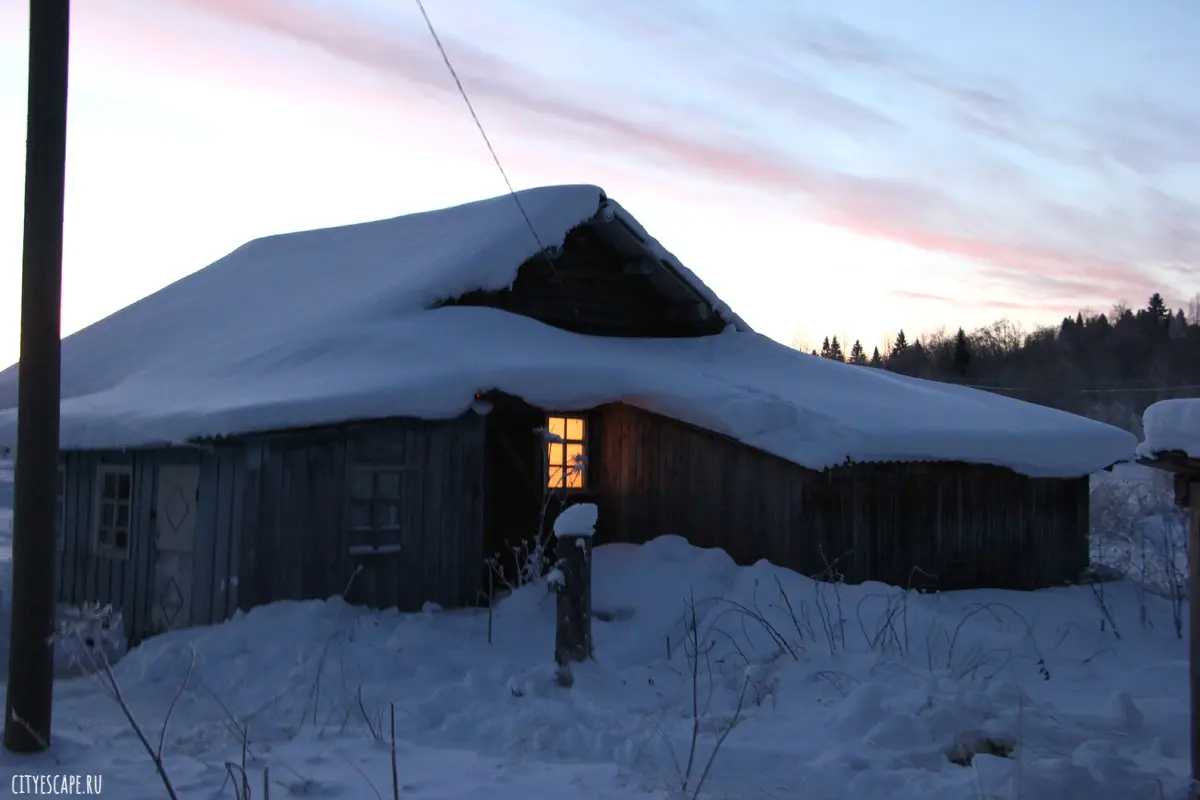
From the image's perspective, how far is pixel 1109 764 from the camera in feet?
16.9

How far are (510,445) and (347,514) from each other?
8.39 ft

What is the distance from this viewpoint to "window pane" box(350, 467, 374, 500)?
10.1m

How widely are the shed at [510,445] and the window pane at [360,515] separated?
2cm

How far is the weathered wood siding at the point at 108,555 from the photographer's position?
10.8 m

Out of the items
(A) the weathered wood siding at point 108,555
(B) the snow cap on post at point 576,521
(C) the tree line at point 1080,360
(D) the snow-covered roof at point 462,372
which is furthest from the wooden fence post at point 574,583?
(C) the tree line at point 1080,360

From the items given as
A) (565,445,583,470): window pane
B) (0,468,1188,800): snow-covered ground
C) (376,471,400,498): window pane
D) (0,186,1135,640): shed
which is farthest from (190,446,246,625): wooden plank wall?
(565,445,583,470): window pane

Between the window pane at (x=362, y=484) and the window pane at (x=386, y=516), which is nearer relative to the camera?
the window pane at (x=362, y=484)

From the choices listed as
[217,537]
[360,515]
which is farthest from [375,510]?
[217,537]

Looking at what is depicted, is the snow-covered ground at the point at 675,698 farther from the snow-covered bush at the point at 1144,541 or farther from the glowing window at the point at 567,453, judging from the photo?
→ the glowing window at the point at 567,453

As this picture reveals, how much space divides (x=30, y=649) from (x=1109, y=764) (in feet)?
19.3

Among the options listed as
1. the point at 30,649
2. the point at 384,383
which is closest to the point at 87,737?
the point at 30,649

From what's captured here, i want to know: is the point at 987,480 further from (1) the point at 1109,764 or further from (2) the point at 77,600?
(2) the point at 77,600

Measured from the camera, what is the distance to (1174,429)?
4.78 m

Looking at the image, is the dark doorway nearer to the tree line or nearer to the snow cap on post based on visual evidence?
the snow cap on post
